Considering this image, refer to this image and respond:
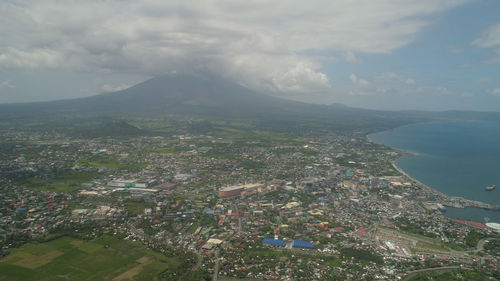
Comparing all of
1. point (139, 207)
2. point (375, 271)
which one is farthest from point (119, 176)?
point (375, 271)

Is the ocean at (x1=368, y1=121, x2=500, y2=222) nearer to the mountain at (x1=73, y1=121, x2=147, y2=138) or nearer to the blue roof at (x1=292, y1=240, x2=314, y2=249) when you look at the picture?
the blue roof at (x1=292, y1=240, x2=314, y2=249)

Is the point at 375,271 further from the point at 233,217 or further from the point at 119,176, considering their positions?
the point at 119,176

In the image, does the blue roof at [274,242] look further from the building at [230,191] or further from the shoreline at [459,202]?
the shoreline at [459,202]

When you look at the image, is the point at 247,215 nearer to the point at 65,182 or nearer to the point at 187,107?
the point at 65,182

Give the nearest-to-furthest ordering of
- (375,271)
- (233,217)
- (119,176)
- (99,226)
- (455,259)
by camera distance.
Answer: (375,271), (455,259), (99,226), (233,217), (119,176)

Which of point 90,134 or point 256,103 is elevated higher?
point 256,103

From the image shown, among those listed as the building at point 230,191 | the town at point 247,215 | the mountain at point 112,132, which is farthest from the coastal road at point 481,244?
the mountain at point 112,132

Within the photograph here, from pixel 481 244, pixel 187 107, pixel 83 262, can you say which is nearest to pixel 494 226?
pixel 481 244
